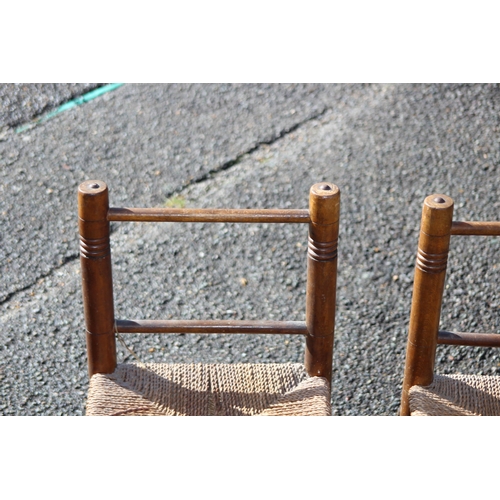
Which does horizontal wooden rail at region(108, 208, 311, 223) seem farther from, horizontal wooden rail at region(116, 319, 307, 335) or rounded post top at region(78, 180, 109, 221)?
horizontal wooden rail at region(116, 319, 307, 335)

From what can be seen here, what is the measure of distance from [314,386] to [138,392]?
359 mm

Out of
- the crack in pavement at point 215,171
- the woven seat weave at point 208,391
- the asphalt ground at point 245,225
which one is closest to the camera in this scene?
the woven seat weave at point 208,391

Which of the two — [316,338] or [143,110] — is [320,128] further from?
[316,338]

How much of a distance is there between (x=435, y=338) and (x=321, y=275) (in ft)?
0.92

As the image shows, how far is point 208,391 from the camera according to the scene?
1.71 meters

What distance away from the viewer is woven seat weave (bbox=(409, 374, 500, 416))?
1658 mm

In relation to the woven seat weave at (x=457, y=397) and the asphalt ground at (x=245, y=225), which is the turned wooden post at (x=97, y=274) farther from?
the woven seat weave at (x=457, y=397)

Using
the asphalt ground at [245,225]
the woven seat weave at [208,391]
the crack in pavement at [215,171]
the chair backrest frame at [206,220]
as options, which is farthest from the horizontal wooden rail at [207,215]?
the crack in pavement at [215,171]

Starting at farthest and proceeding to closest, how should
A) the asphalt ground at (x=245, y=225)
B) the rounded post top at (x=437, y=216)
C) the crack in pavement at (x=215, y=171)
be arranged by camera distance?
the crack in pavement at (x=215, y=171), the asphalt ground at (x=245, y=225), the rounded post top at (x=437, y=216)

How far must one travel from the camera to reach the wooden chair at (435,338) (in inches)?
61.4

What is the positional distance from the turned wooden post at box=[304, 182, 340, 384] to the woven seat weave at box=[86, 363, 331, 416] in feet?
0.18

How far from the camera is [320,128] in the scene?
3273 mm

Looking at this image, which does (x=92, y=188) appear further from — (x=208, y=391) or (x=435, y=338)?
(x=435, y=338)

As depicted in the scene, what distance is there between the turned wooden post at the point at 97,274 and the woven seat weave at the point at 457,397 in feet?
2.10
